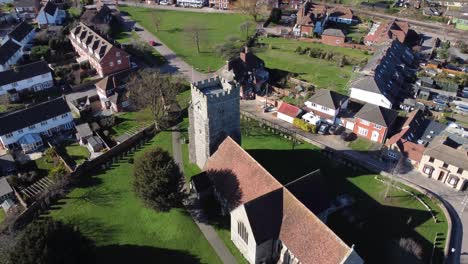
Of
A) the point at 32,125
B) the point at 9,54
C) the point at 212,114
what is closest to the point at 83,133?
the point at 32,125

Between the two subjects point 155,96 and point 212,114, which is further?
point 155,96

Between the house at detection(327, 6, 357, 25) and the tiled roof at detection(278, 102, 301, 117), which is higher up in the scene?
the house at detection(327, 6, 357, 25)

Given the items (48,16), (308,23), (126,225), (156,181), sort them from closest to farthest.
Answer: (156,181) → (126,225) → (308,23) → (48,16)

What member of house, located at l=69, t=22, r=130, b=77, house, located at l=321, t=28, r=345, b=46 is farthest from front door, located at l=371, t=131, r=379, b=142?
house, located at l=69, t=22, r=130, b=77

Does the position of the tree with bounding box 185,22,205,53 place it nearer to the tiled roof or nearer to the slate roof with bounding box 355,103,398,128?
the tiled roof

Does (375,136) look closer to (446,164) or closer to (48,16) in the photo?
(446,164)

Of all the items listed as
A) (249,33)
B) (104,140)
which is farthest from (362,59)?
(104,140)
